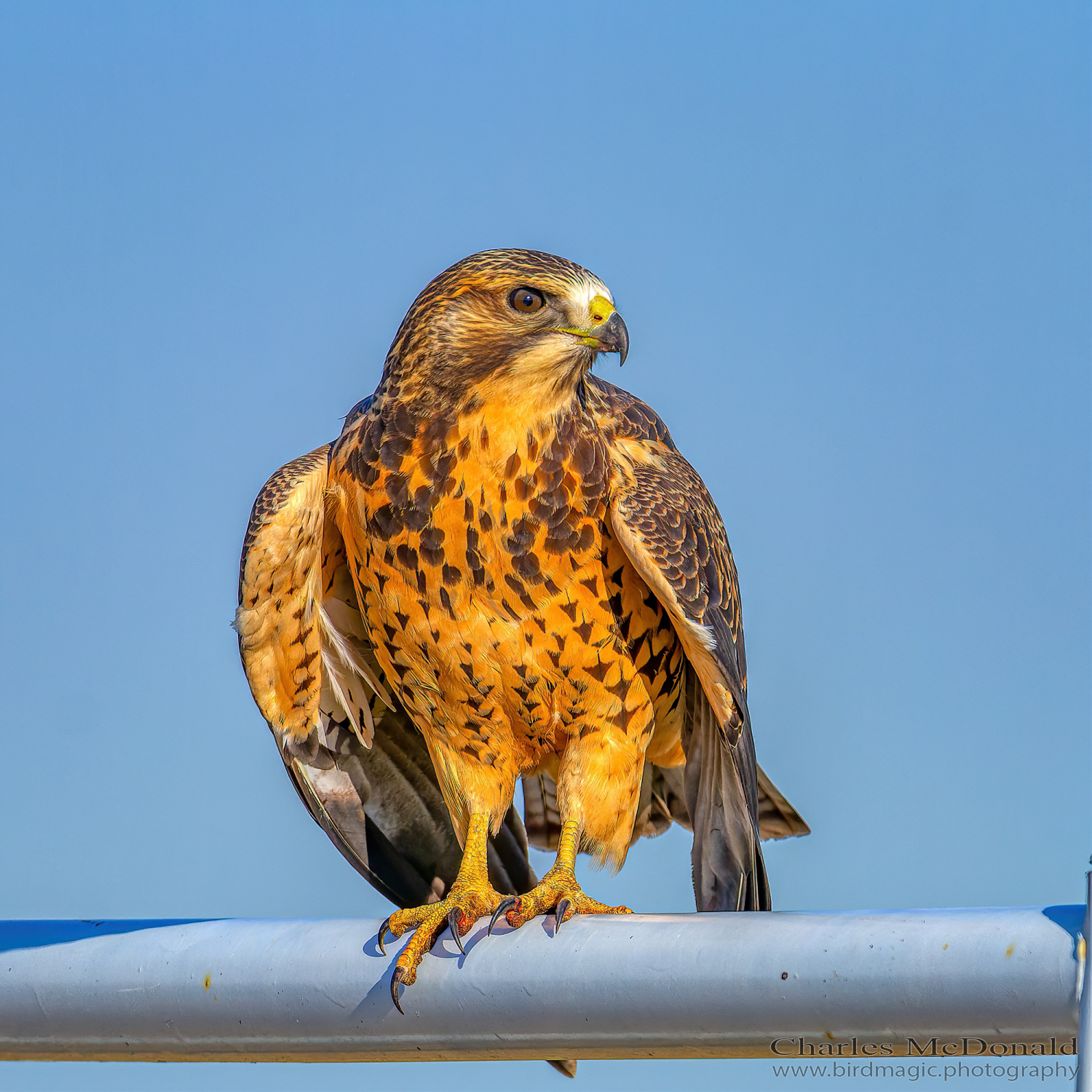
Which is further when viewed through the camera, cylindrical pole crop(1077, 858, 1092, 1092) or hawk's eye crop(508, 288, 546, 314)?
hawk's eye crop(508, 288, 546, 314)

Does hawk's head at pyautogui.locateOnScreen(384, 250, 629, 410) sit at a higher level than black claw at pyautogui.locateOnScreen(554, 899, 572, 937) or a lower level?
higher

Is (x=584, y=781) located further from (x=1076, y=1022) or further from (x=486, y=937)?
(x=1076, y=1022)

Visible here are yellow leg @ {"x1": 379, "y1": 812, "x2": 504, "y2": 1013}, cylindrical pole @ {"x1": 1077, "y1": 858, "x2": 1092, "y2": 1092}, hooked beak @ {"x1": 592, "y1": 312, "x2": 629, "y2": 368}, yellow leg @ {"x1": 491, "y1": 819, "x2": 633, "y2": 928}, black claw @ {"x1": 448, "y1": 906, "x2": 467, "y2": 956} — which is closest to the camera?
cylindrical pole @ {"x1": 1077, "y1": 858, "x2": 1092, "y2": 1092}

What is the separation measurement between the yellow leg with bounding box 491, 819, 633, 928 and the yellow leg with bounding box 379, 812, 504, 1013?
4.2 inches

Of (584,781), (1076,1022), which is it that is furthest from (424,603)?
(1076,1022)

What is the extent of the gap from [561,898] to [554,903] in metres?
0.04

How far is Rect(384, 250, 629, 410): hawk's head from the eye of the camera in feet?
14.3

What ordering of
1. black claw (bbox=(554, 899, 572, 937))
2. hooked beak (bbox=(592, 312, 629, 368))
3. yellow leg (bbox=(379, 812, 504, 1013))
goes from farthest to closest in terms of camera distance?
1. hooked beak (bbox=(592, 312, 629, 368))
2. black claw (bbox=(554, 899, 572, 937))
3. yellow leg (bbox=(379, 812, 504, 1013))

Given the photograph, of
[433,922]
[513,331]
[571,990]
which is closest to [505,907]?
[433,922]

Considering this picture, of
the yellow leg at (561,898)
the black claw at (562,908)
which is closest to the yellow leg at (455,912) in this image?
the yellow leg at (561,898)

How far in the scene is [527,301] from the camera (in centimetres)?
441

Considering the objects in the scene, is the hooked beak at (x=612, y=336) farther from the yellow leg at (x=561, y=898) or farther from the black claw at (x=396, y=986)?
the black claw at (x=396, y=986)

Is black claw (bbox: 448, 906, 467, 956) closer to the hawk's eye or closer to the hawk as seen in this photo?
the hawk

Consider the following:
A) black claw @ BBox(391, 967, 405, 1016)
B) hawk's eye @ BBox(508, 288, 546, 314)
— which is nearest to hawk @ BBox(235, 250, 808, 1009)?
hawk's eye @ BBox(508, 288, 546, 314)
